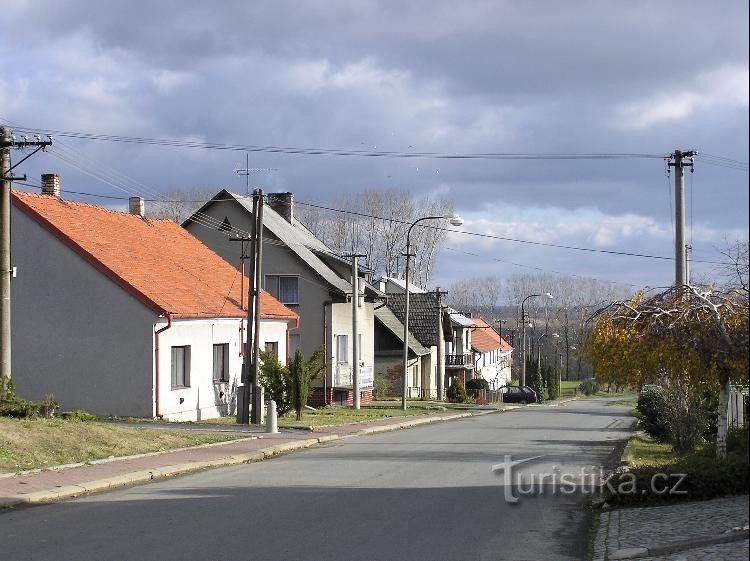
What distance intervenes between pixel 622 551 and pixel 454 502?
4440 mm

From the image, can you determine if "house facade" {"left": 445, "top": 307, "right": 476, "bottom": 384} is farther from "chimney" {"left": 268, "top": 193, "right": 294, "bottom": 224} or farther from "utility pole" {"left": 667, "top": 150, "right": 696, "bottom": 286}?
"utility pole" {"left": 667, "top": 150, "right": 696, "bottom": 286}

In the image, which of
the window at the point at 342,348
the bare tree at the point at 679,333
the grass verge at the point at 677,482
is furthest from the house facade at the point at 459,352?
the bare tree at the point at 679,333

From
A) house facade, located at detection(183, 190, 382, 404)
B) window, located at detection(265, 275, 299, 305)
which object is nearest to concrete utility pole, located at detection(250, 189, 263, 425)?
house facade, located at detection(183, 190, 382, 404)

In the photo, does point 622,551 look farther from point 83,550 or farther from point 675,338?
point 83,550

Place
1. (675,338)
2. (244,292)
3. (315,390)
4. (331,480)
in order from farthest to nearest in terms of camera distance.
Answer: (315,390) < (244,292) < (331,480) < (675,338)

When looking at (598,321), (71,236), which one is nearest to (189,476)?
(598,321)

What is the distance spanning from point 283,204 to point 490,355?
5493cm

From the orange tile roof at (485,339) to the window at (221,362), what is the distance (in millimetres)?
57308

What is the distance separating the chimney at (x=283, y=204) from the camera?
5275 centimetres

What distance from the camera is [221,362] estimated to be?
33.0m

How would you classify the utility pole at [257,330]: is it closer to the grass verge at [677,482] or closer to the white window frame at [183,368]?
the white window frame at [183,368]

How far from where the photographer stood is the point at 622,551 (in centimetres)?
998

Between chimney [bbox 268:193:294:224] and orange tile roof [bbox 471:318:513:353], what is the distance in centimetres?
3917

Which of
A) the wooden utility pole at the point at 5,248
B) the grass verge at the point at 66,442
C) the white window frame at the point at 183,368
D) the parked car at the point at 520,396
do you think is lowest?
the parked car at the point at 520,396
